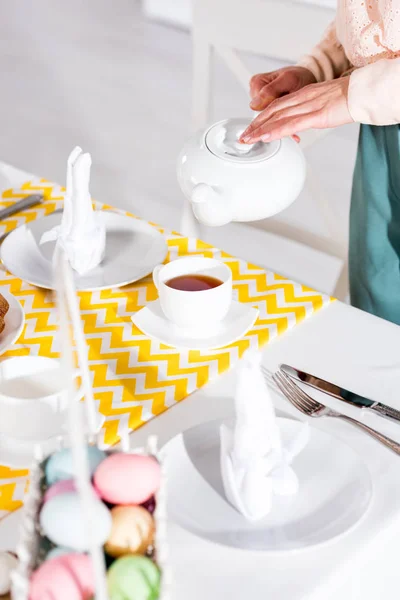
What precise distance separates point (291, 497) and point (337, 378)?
262mm

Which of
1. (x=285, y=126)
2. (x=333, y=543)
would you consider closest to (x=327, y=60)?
(x=285, y=126)

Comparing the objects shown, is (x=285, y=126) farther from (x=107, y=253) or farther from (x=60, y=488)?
(x=60, y=488)

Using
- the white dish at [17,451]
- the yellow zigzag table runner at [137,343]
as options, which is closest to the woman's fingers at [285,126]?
the yellow zigzag table runner at [137,343]

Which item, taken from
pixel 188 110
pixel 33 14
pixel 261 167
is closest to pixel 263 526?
pixel 261 167

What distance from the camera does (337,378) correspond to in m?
1.12

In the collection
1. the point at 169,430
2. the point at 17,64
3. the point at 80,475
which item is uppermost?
the point at 80,475

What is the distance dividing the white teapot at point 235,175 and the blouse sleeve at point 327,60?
0.40 meters

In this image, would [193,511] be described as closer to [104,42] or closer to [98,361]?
[98,361]

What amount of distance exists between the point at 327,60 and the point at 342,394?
0.75 meters

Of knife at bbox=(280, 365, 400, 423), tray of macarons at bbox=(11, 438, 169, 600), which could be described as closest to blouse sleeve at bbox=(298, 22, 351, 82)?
knife at bbox=(280, 365, 400, 423)

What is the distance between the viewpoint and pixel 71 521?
2.12ft

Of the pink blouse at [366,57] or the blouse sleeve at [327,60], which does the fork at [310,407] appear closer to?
the pink blouse at [366,57]

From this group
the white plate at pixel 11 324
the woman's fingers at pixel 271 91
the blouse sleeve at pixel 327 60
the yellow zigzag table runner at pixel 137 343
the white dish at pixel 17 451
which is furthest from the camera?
the blouse sleeve at pixel 327 60

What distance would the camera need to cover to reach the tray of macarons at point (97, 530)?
2.04 ft
